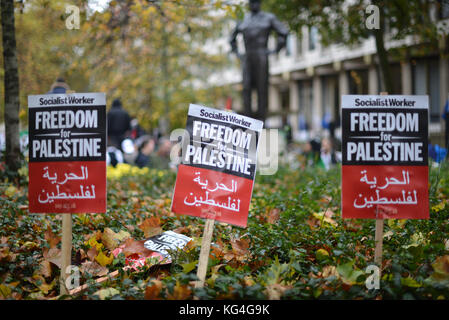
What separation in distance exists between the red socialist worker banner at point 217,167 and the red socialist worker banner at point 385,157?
686mm

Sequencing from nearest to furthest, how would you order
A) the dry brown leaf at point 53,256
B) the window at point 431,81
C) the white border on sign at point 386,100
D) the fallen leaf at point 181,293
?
the fallen leaf at point 181,293 → the white border on sign at point 386,100 → the dry brown leaf at point 53,256 → the window at point 431,81

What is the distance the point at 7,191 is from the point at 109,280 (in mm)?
3015

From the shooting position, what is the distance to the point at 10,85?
725 centimetres

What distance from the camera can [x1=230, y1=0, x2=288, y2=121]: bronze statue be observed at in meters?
11.1

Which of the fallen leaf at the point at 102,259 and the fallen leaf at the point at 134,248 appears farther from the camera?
the fallen leaf at the point at 134,248

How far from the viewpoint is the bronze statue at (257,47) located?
36.3ft

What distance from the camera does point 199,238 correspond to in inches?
185

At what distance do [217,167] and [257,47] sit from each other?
7.66 m

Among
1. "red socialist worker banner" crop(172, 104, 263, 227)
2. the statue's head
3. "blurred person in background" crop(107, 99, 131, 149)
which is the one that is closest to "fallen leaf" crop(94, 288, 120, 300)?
"red socialist worker banner" crop(172, 104, 263, 227)

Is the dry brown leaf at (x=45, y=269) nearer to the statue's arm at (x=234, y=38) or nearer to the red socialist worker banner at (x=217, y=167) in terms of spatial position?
the red socialist worker banner at (x=217, y=167)

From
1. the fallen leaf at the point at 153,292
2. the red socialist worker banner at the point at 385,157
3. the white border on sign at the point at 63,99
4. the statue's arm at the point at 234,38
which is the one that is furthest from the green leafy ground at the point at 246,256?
the statue's arm at the point at 234,38

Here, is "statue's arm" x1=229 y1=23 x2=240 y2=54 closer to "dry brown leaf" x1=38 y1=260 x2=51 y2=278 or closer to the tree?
the tree

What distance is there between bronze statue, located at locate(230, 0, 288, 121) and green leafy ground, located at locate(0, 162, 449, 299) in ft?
18.6

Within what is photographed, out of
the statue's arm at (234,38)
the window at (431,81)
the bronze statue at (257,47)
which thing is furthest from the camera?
the window at (431,81)
